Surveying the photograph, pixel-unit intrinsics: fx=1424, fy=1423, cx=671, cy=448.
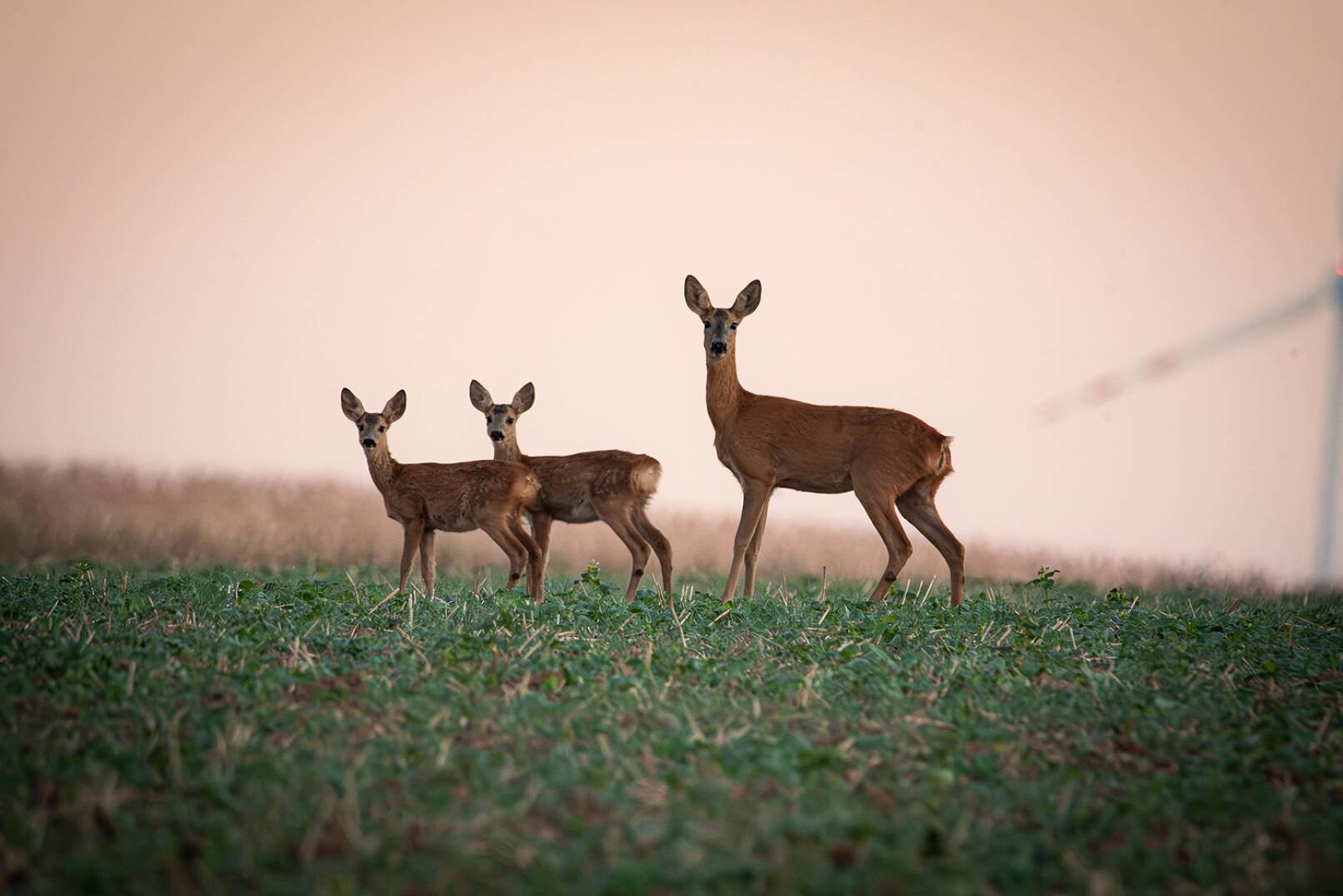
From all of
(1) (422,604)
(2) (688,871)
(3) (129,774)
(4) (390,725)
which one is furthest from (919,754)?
(1) (422,604)

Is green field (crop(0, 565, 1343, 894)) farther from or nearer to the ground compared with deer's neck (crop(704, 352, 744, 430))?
nearer to the ground

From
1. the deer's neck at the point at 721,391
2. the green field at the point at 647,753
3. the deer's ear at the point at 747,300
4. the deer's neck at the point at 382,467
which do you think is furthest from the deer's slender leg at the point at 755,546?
the deer's neck at the point at 382,467

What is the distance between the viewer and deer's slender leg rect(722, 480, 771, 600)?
1111 cm

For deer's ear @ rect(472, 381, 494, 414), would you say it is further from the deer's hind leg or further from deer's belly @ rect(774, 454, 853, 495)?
the deer's hind leg

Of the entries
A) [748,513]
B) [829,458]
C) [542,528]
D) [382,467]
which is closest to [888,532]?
[829,458]

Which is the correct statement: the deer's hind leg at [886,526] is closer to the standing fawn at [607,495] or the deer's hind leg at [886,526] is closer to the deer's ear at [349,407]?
the standing fawn at [607,495]

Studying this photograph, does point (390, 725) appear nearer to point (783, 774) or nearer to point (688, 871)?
point (783, 774)

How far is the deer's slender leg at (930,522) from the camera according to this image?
36.8ft

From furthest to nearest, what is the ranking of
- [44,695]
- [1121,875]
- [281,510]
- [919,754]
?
[281,510], [44,695], [919,754], [1121,875]

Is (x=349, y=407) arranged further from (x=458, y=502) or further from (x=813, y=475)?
(x=813, y=475)

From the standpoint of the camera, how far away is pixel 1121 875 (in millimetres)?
4527

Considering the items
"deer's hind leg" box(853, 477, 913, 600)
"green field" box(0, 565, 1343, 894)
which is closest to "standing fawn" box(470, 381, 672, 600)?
"deer's hind leg" box(853, 477, 913, 600)

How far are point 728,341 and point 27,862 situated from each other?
26.9 ft

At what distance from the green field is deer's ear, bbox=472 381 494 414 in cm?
384
